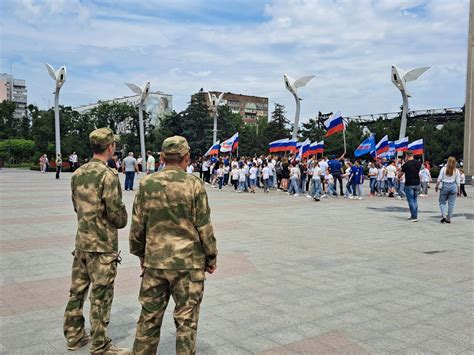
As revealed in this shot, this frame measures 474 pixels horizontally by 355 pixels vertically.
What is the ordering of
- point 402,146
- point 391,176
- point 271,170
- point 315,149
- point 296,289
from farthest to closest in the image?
1. point 315,149
2. point 402,146
3. point 271,170
4. point 391,176
5. point 296,289

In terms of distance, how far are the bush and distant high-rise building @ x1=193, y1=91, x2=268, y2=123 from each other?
75992mm

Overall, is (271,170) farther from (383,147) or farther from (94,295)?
(94,295)

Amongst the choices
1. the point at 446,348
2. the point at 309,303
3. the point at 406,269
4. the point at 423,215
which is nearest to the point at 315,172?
the point at 423,215

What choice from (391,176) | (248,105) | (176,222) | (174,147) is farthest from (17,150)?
(248,105)

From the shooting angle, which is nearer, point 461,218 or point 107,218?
point 107,218

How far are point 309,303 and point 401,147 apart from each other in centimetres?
1805

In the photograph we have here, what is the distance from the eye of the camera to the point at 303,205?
1602 centimetres

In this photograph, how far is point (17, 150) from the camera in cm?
6147

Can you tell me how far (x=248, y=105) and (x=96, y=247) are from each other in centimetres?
13748

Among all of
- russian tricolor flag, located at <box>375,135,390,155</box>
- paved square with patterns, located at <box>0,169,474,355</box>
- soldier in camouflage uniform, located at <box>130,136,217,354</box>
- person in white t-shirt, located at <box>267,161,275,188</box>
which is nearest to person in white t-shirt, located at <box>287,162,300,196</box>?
person in white t-shirt, located at <box>267,161,275,188</box>

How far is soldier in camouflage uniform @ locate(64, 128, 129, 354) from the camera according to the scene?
3857mm

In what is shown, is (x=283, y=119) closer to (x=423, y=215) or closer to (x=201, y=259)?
(x=423, y=215)

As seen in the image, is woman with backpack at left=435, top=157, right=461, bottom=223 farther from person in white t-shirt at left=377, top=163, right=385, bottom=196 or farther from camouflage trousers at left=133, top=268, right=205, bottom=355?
camouflage trousers at left=133, top=268, right=205, bottom=355

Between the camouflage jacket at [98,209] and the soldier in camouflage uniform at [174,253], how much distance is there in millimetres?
622
